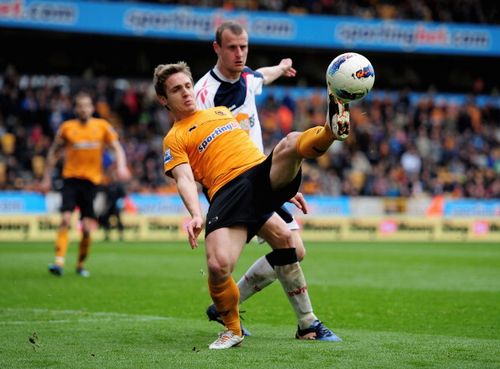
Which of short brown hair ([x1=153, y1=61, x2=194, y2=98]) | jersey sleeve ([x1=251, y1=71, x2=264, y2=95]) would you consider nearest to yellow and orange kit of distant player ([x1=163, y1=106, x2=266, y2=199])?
short brown hair ([x1=153, y1=61, x2=194, y2=98])

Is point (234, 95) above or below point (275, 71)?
below

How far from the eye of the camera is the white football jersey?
853 centimetres

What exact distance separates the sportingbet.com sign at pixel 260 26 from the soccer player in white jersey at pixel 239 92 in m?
22.2

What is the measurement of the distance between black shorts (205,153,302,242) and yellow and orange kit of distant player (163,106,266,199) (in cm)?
11

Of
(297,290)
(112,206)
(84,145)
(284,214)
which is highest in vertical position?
(84,145)

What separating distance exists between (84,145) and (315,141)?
8.39m

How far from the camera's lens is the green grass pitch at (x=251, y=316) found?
6473 millimetres

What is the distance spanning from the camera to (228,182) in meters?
7.23

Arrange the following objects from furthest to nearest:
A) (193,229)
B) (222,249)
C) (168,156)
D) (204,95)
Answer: (204,95), (168,156), (222,249), (193,229)

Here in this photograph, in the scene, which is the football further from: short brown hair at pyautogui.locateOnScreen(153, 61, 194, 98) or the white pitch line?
the white pitch line

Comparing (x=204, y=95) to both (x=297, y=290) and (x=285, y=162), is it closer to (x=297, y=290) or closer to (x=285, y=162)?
(x=285, y=162)

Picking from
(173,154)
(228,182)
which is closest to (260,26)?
(173,154)

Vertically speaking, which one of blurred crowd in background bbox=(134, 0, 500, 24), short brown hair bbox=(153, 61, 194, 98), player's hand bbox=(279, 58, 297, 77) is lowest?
short brown hair bbox=(153, 61, 194, 98)

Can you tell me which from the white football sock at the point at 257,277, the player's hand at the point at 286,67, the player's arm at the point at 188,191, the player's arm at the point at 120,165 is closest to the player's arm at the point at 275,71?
the player's hand at the point at 286,67
